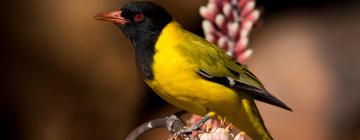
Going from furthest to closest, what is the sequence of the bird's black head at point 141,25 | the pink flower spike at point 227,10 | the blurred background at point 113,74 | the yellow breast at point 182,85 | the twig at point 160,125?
1. the blurred background at point 113,74
2. the bird's black head at point 141,25
3. the yellow breast at point 182,85
4. the pink flower spike at point 227,10
5. the twig at point 160,125

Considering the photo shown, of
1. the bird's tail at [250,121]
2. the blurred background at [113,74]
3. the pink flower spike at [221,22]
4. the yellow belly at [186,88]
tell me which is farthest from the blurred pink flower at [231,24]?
the blurred background at [113,74]

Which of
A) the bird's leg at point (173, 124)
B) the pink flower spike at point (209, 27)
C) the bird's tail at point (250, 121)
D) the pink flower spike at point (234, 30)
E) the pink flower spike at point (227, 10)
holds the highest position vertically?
the pink flower spike at point (227, 10)

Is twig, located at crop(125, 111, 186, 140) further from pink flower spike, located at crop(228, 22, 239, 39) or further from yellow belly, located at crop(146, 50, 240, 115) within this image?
pink flower spike, located at crop(228, 22, 239, 39)

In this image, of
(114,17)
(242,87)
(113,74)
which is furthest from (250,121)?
(113,74)

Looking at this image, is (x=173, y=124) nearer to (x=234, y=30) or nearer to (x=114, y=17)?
(x=234, y=30)

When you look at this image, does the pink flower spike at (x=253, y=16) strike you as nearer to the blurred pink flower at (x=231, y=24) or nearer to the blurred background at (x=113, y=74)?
the blurred pink flower at (x=231, y=24)

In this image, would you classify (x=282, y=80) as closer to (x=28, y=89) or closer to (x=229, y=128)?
(x=28, y=89)

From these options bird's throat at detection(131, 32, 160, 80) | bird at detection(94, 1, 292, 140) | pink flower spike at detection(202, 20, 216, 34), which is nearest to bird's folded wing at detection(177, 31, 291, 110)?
bird at detection(94, 1, 292, 140)

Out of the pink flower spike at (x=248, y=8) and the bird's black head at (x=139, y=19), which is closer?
the pink flower spike at (x=248, y=8)

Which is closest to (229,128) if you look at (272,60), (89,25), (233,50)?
(233,50)
